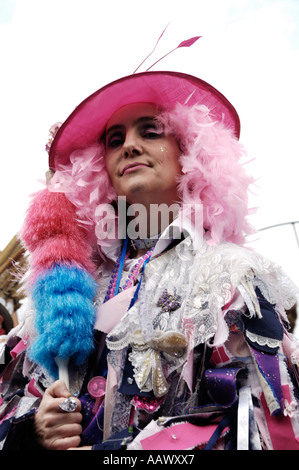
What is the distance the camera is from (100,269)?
198 cm

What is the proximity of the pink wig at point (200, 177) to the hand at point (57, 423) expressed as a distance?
2.59ft

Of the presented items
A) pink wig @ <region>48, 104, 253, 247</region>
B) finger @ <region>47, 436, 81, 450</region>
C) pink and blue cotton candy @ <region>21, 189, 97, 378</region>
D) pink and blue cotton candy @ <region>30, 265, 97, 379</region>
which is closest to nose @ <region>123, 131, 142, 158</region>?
pink wig @ <region>48, 104, 253, 247</region>

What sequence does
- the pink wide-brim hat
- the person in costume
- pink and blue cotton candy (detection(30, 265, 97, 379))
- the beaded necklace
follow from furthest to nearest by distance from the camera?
the pink wide-brim hat → the beaded necklace → pink and blue cotton candy (detection(30, 265, 97, 379)) → the person in costume

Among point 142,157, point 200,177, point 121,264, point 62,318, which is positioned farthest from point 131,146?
point 62,318

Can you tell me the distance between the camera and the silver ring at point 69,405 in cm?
135

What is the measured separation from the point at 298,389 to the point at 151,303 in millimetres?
580

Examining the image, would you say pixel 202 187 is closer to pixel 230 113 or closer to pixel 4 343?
pixel 230 113

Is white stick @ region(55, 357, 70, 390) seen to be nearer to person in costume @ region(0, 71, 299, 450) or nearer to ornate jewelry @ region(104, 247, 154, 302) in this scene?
person in costume @ region(0, 71, 299, 450)

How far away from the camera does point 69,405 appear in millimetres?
1354

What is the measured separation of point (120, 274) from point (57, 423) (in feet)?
2.27

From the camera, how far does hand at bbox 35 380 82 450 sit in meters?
1.30

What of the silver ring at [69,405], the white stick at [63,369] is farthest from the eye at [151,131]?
the silver ring at [69,405]

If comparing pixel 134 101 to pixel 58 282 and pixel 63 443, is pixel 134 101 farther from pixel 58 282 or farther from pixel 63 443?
pixel 63 443
